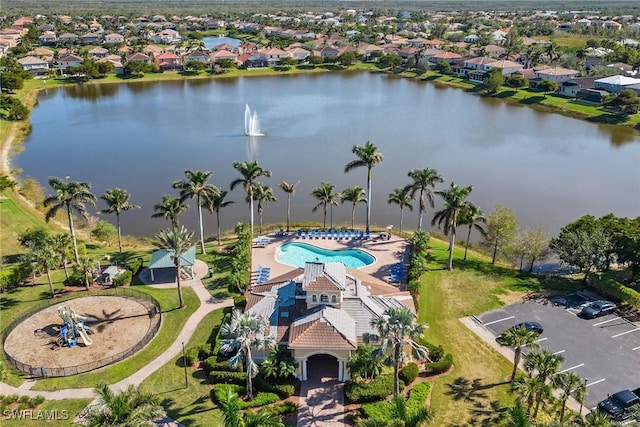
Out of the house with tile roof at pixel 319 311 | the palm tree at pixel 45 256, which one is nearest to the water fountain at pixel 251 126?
the palm tree at pixel 45 256

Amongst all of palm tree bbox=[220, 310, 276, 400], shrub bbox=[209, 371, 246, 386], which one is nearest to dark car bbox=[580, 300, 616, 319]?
palm tree bbox=[220, 310, 276, 400]

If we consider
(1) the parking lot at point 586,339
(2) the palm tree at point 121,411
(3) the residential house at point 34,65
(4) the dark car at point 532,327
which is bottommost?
(1) the parking lot at point 586,339

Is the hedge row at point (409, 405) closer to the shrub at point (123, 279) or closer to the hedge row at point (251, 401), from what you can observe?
the hedge row at point (251, 401)

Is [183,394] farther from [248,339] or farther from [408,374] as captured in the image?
[408,374]

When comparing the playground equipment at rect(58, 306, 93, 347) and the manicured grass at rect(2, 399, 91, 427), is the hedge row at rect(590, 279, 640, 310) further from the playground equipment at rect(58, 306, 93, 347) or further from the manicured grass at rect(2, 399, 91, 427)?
the playground equipment at rect(58, 306, 93, 347)

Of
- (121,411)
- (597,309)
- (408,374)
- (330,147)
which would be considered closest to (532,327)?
(597,309)

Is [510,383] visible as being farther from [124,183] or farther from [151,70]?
[151,70]
